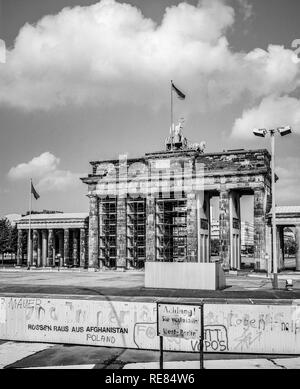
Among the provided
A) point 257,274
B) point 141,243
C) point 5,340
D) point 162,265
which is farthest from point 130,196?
point 5,340

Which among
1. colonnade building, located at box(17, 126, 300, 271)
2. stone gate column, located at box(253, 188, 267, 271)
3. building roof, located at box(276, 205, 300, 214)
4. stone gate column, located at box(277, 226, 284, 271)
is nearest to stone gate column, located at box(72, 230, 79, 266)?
colonnade building, located at box(17, 126, 300, 271)

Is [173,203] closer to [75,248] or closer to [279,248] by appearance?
[279,248]

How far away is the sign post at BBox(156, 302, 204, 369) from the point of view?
13.6 m

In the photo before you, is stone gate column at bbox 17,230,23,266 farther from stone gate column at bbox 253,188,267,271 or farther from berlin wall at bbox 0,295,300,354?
berlin wall at bbox 0,295,300,354

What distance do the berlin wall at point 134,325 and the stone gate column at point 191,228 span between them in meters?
50.0

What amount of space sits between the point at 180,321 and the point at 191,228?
5607 centimetres

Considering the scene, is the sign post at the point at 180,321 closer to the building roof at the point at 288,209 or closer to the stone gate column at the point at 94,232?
the building roof at the point at 288,209

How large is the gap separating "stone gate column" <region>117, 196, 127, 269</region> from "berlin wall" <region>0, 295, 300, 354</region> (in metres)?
52.9

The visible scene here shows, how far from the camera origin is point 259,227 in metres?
65.9

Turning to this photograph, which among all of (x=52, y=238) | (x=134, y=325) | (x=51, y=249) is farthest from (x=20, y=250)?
(x=134, y=325)

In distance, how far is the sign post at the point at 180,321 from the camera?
13578 mm

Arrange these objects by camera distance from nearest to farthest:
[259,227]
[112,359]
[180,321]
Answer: [180,321] → [112,359] → [259,227]

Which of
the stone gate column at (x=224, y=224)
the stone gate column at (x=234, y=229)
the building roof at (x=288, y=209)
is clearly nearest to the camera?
the building roof at (x=288, y=209)

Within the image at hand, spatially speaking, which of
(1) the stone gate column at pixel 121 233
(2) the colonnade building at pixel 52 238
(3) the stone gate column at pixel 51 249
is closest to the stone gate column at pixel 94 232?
(1) the stone gate column at pixel 121 233
